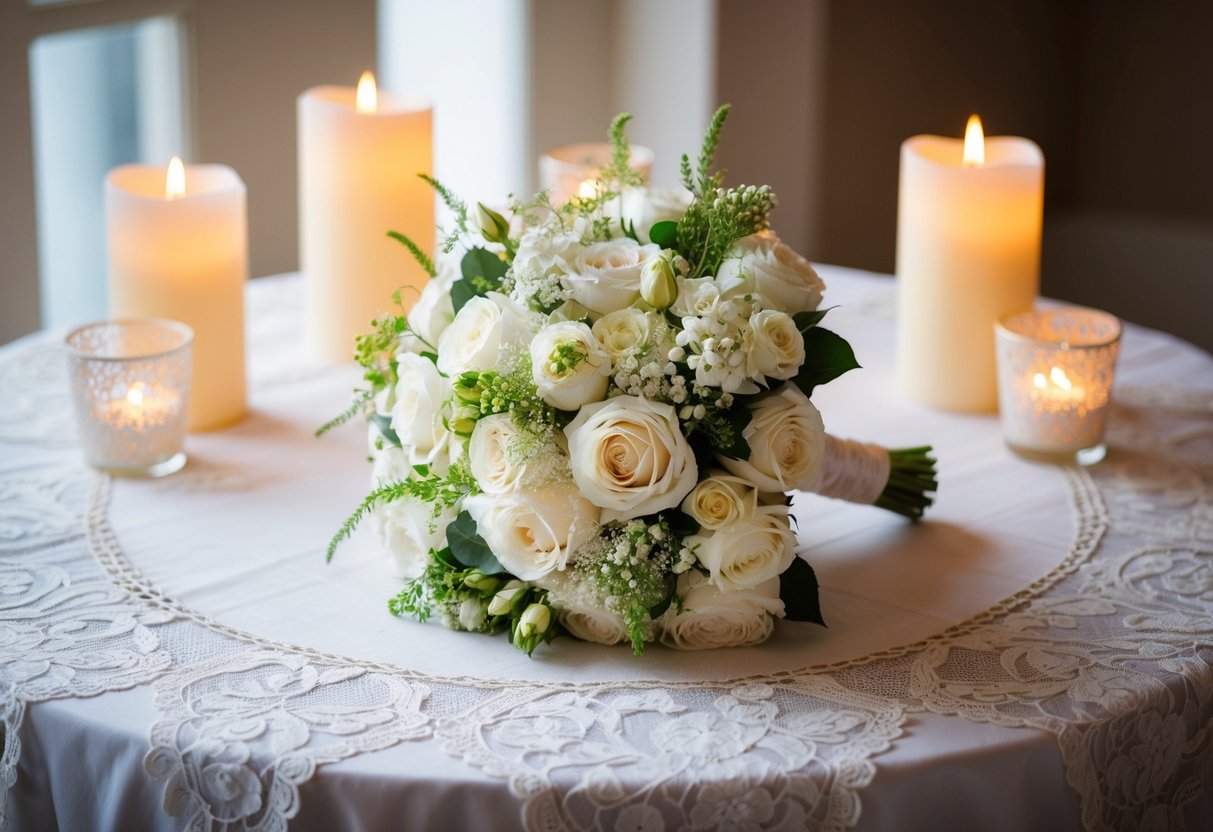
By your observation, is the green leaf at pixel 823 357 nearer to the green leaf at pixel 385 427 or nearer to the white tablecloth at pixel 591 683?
the white tablecloth at pixel 591 683

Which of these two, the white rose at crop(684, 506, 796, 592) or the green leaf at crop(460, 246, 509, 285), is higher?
the green leaf at crop(460, 246, 509, 285)

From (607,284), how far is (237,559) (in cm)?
42

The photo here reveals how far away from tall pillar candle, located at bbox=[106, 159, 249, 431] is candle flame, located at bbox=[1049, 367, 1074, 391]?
2.88 ft

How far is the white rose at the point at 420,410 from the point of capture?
3.44 ft

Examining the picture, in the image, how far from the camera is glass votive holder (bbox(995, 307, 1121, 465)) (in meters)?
1.39

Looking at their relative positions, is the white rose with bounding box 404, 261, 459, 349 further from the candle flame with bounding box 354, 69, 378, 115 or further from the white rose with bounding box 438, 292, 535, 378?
the candle flame with bounding box 354, 69, 378, 115

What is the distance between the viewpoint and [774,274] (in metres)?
1.02

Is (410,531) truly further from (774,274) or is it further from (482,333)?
(774,274)

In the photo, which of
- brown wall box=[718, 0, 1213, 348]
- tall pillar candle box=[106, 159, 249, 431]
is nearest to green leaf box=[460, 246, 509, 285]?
tall pillar candle box=[106, 159, 249, 431]

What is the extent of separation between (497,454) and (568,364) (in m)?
0.09

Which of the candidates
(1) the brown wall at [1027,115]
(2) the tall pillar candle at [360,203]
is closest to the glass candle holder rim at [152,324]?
(2) the tall pillar candle at [360,203]

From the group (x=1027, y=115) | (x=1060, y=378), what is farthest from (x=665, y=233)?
(x=1027, y=115)

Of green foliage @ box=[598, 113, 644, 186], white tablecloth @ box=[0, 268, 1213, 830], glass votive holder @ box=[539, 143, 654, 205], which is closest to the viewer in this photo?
white tablecloth @ box=[0, 268, 1213, 830]

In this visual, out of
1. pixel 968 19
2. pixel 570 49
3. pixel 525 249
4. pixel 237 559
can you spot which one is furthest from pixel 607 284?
pixel 968 19
